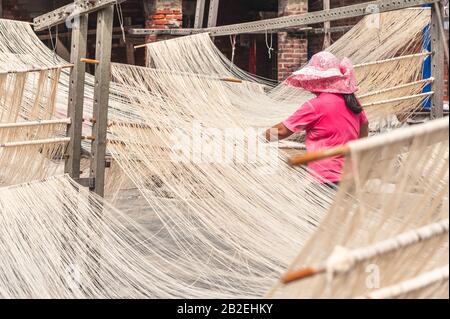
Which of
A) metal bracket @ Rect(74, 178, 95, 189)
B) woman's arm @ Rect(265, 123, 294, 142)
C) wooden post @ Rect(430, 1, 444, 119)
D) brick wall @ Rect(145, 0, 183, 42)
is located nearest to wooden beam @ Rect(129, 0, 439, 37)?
wooden post @ Rect(430, 1, 444, 119)

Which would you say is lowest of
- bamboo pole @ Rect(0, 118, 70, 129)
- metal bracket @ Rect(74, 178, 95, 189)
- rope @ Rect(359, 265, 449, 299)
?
metal bracket @ Rect(74, 178, 95, 189)

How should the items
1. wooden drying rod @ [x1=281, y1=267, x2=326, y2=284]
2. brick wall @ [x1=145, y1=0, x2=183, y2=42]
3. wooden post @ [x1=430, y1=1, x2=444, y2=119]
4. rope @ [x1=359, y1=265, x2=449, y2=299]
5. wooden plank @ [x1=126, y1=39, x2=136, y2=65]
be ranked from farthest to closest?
wooden plank @ [x1=126, y1=39, x2=136, y2=65], brick wall @ [x1=145, y1=0, x2=183, y2=42], wooden post @ [x1=430, y1=1, x2=444, y2=119], rope @ [x1=359, y1=265, x2=449, y2=299], wooden drying rod @ [x1=281, y1=267, x2=326, y2=284]

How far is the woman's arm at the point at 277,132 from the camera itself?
3734 millimetres

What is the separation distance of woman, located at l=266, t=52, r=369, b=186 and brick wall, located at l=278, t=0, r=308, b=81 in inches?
198

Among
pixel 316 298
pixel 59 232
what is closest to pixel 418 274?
pixel 316 298

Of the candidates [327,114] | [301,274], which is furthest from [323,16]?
[301,274]

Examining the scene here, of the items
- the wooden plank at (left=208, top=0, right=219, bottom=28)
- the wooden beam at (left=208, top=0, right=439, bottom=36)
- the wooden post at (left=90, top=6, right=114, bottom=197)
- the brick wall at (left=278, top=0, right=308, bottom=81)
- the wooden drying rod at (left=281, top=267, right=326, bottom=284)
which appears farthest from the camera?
the brick wall at (left=278, top=0, right=308, bottom=81)

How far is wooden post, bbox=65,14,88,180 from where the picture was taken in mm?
3699

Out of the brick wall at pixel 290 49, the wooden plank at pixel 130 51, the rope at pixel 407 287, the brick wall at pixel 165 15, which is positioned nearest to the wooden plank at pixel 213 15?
the brick wall at pixel 165 15

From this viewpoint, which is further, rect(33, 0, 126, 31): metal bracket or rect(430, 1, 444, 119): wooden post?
rect(430, 1, 444, 119): wooden post

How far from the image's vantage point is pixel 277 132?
12.3ft

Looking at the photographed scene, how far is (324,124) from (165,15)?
534 cm

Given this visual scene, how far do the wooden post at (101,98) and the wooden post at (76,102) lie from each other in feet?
0.29

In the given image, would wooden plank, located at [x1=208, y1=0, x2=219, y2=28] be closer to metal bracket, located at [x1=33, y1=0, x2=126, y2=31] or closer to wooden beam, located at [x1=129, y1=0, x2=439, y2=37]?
wooden beam, located at [x1=129, y1=0, x2=439, y2=37]
